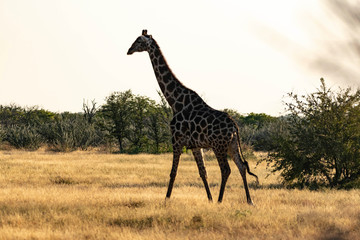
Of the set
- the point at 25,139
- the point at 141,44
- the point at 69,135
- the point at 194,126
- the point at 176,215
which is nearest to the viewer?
the point at 176,215

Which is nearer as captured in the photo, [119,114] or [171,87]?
[171,87]

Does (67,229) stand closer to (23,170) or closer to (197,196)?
(197,196)

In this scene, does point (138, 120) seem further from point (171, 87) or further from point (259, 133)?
point (171, 87)

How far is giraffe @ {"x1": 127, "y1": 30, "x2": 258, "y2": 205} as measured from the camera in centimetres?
1007

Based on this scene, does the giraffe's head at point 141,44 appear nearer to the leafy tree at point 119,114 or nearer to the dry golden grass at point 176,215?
the dry golden grass at point 176,215

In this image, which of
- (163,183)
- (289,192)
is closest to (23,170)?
(163,183)

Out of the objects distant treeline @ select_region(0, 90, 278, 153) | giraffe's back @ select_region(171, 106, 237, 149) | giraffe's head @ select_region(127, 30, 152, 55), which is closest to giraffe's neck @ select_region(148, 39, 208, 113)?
giraffe's head @ select_region(127, 30, 152, 55)

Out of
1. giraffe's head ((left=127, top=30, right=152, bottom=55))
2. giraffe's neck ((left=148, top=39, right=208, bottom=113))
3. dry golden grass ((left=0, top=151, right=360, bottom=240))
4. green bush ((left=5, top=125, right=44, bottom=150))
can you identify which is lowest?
dry golden grass ((left=0, top=151, right=360, bottom=240))

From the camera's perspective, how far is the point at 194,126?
1034 cm

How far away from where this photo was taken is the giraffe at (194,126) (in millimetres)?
10070

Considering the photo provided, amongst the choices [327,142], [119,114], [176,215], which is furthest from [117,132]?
[176,215]

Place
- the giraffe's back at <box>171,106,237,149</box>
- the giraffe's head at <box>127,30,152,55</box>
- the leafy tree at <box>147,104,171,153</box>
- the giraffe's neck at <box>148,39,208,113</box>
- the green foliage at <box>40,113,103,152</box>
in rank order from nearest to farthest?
the giraffe's back at <box>171,106,237,149</box>
the giraffe's neck at <box>148,39,208,113</box>
the giraffe's head at <box>127,30,152,55</box>
the leafy tree at <box>147,104,171,153</box>
the green foliage at <box>40,113,103,152</box>

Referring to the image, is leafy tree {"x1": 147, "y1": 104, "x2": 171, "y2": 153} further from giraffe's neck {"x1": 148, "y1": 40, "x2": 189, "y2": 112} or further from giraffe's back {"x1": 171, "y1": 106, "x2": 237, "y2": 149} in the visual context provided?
giraffe's back {"x1": 171, "y1": 106, "x2": 237, "y2": 149}

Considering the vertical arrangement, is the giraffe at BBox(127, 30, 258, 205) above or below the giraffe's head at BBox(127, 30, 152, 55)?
below
